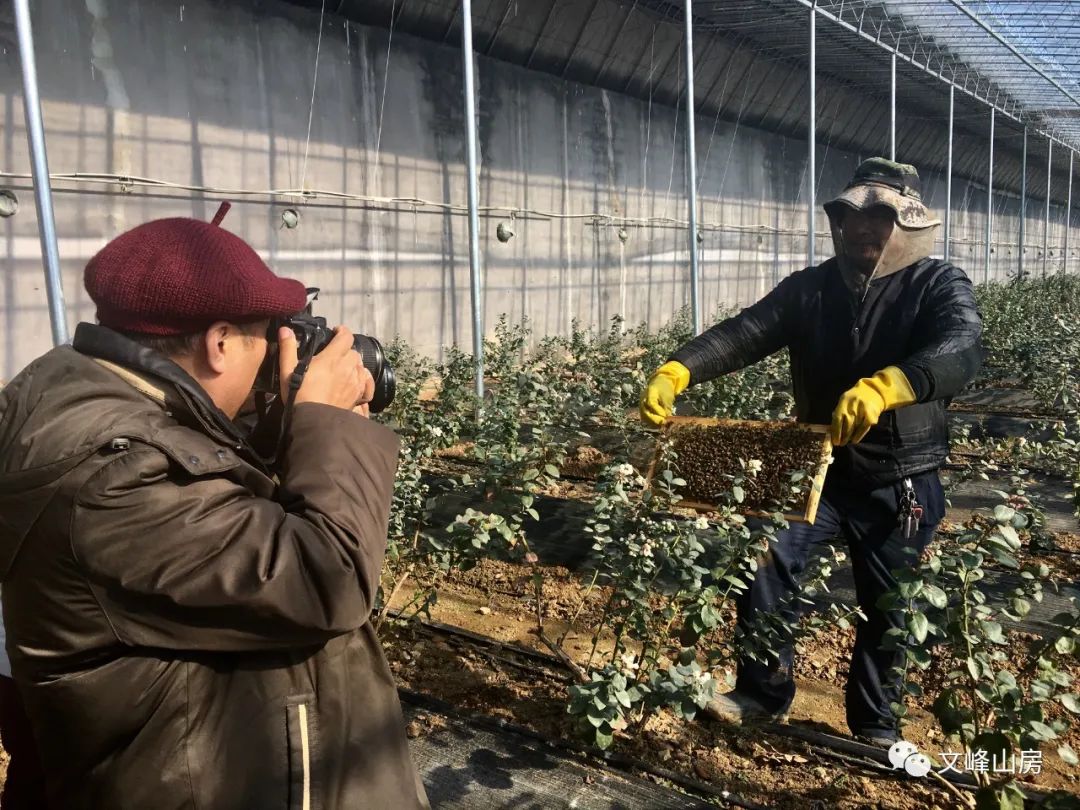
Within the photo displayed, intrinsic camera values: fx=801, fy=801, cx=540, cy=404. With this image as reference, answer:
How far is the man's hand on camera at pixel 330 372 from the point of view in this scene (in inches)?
51.7

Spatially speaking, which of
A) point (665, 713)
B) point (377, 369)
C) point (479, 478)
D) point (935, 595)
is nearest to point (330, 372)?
point (377, 369)

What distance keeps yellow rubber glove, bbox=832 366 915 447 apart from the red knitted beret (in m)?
1.83

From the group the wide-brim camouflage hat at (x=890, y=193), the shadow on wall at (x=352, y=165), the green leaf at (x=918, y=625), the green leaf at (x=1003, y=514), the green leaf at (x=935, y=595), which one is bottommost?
the green leaf at (x=918, y=625)

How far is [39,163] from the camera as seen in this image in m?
3.72

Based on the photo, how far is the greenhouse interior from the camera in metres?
Answer: 1.13

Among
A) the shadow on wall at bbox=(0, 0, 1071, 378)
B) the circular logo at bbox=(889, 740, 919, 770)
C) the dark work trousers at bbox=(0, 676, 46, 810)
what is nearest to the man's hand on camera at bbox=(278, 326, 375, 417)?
the dark work trousers at bbox=(0, 676, 46, 810)

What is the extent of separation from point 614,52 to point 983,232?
79.7ft

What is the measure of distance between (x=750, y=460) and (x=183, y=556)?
1.83m

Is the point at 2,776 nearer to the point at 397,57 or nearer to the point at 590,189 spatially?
the point at 397,57

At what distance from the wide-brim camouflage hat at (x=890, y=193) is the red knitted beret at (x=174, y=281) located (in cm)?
213

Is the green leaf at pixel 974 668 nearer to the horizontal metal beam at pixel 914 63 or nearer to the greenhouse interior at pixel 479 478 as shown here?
the greenhouse interior at pixel 479 478

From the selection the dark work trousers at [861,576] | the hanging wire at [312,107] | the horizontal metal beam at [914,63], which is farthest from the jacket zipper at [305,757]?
the horizontal metal beam at [914,63]

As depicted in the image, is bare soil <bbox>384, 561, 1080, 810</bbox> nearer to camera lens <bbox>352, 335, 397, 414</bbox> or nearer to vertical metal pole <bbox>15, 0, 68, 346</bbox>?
camera lens <bbox>352, 335, 397, 414</bbox>

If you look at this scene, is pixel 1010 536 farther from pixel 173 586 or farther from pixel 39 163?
pixel 39 163
